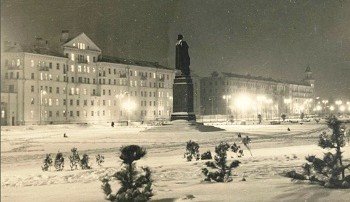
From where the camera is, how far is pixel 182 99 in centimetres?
4331

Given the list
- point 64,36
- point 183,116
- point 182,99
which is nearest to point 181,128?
point 183,116

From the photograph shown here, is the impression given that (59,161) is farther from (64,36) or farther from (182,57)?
(64,36)

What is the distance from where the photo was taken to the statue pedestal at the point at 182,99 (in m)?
43.3

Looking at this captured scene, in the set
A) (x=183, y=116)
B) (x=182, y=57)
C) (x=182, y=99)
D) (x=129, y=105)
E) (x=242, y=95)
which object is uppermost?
(x=242, y=95)

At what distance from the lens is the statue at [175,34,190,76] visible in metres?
44.7

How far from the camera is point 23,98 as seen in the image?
76.7 m

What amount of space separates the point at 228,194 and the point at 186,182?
240 cm

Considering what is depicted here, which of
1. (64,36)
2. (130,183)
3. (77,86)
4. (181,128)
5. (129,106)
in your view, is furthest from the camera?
(129,106)

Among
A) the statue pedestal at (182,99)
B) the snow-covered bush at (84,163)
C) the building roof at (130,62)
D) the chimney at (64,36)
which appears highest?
the chimney at (64,36)

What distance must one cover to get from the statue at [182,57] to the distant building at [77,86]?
97.9 feet

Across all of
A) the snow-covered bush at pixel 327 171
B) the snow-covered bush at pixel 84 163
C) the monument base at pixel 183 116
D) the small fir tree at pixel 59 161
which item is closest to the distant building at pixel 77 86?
the monument base at pixel 183 116

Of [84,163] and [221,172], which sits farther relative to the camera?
[84,163]

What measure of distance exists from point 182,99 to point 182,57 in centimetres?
424

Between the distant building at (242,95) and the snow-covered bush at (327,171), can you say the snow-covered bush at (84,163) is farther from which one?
the distant building at (242,95)
